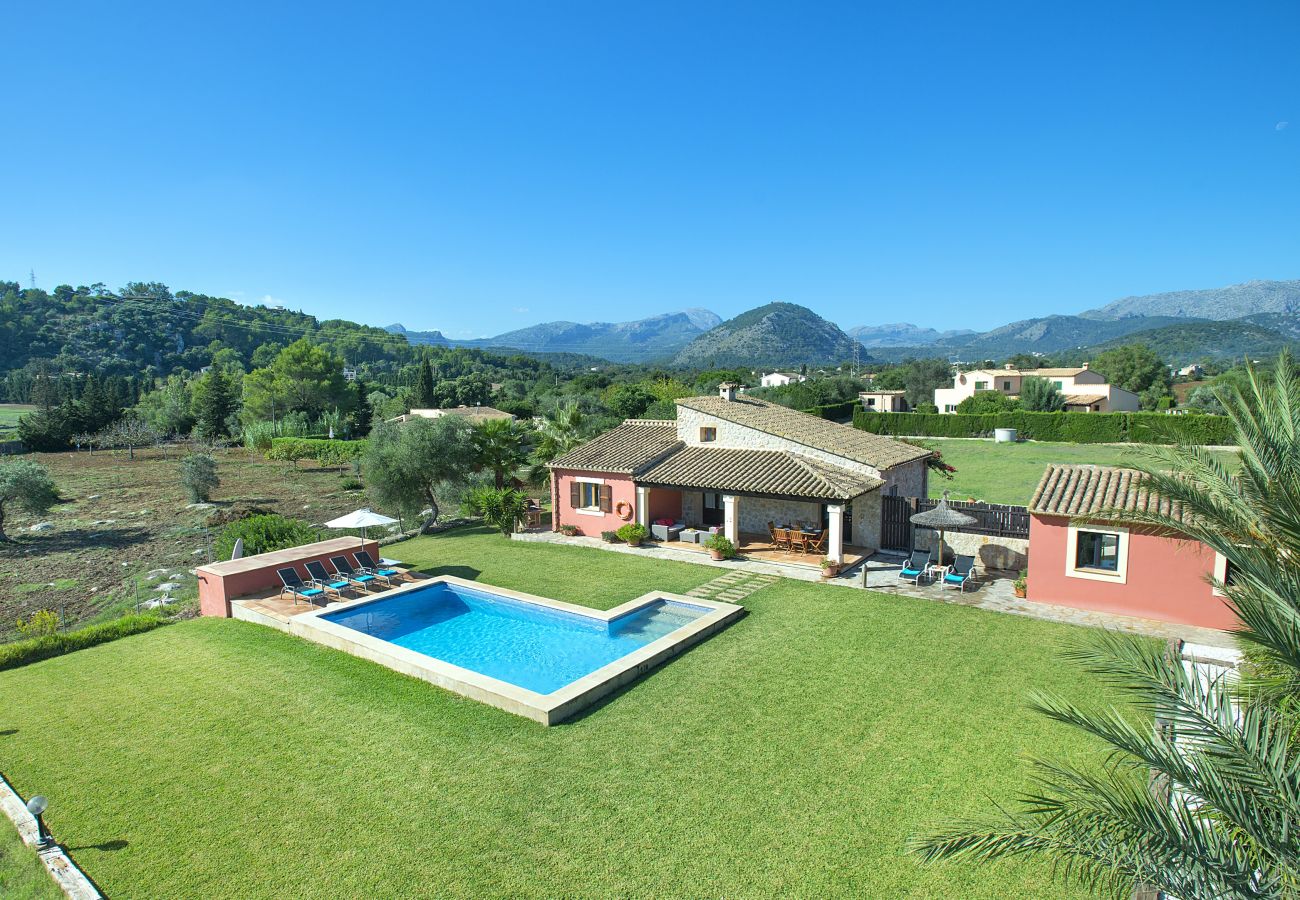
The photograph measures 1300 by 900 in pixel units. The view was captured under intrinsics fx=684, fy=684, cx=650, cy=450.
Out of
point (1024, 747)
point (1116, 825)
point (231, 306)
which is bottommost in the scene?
point (1024, 747)

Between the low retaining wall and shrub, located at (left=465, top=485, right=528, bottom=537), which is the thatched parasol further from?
the low retaining wall

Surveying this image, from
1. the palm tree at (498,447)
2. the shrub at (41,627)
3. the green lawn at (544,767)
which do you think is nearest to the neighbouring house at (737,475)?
the palm tree at (498,447)

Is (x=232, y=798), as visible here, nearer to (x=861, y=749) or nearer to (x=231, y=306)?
(x=861, y=749)

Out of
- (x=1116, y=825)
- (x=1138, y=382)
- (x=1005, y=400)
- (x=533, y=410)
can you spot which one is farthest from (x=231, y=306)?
(x=1116, y=825)

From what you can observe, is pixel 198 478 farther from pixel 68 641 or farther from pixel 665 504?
pixel 665 504

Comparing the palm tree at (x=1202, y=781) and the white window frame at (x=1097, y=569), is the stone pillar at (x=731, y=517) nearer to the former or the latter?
the white window frame at (x=1097, y=569)

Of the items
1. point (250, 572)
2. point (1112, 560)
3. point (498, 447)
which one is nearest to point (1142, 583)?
point (1112, 560)
